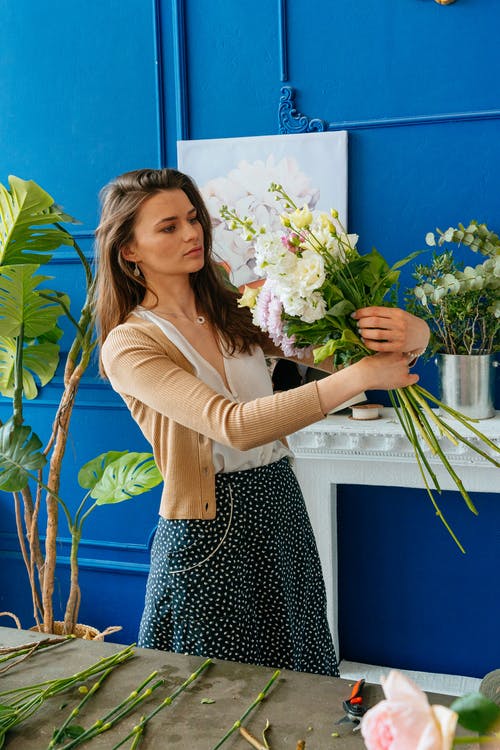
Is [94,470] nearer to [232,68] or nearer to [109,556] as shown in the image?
[109,556]

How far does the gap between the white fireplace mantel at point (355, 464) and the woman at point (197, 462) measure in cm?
91

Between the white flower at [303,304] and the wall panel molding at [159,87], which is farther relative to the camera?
the wall panel molding at [159,87]

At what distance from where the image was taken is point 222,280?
199cm

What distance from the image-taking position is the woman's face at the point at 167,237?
5.80 ft

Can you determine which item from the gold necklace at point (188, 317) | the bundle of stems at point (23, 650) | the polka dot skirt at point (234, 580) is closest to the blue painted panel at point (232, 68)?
the gold necklace at point (188, 317)

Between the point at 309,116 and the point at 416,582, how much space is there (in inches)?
71.2

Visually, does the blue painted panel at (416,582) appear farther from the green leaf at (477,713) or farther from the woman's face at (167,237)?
the green leaf at (477,713)

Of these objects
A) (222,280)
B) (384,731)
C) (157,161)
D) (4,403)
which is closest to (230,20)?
(157,161)

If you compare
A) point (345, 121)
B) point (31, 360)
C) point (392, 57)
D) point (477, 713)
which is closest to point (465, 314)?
point (345, 121)

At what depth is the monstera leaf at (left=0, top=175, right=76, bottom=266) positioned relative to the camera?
264 cm

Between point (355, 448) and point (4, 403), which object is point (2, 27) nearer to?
point (4, 403)

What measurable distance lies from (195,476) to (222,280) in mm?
527

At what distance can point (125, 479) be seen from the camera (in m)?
2.80

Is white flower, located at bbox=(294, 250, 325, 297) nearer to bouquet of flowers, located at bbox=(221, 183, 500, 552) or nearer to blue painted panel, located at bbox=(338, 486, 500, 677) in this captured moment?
bouquet of flowers, located at bbox=(221, 183, 500, 552)
